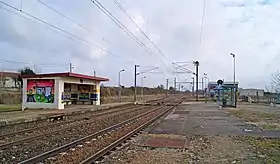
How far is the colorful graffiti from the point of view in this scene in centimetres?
3412

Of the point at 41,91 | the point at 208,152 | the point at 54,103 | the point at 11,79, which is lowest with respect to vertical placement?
the point at 208,152

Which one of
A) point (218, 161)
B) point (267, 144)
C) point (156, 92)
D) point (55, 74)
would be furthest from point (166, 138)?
point (156, 92)

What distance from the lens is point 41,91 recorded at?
3441 centimetres

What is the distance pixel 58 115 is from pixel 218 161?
17.5 m

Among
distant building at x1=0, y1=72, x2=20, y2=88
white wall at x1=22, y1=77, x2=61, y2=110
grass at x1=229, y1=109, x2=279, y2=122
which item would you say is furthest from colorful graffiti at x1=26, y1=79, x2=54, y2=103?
distant building at x1=0, y1=72, x2=20, y2=88

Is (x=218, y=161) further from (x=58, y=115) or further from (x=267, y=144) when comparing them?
(x=58, y=115)

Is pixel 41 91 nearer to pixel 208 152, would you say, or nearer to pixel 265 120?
pixel 265 120

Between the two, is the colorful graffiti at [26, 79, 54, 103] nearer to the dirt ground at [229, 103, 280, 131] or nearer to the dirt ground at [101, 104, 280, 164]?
the dirt ground at [229, 103, 280, 131]

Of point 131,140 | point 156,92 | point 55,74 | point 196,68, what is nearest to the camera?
point 131,140

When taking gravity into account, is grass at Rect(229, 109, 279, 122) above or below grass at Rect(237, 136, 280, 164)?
above

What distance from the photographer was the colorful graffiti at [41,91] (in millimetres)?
34125

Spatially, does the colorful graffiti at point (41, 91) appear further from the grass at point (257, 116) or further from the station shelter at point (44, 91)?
the grass at point (257, 116)

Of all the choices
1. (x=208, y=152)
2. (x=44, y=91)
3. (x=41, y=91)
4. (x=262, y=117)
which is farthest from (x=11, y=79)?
(x=208, y=152)

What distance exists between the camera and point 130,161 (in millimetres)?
9414
